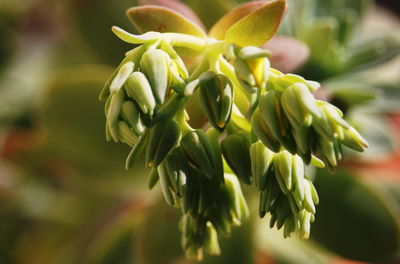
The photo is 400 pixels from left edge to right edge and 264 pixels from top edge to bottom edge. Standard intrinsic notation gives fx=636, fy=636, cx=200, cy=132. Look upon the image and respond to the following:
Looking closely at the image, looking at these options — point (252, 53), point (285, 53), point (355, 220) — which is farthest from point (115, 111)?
point (355, 220)

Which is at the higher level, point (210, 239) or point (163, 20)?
point (163, 20)

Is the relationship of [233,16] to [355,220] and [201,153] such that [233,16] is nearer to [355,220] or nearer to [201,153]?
[201,153]

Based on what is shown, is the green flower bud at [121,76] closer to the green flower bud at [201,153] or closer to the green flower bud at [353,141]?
the green flower bud at [201,153]

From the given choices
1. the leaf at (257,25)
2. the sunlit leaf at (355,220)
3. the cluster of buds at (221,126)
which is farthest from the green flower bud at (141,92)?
the sunlit leaf at (355,220)

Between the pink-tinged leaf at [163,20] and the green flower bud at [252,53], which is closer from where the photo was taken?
the green flower bud at [252,53]

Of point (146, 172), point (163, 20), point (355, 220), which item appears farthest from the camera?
point (146, 172)

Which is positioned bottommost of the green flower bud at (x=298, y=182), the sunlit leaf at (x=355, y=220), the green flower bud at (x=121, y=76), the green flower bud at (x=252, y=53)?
the sunlit leaf at (x=355, y=220)
